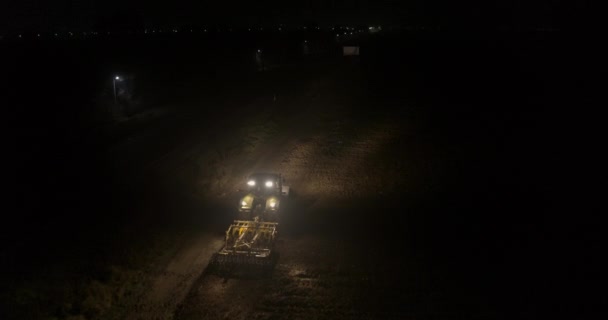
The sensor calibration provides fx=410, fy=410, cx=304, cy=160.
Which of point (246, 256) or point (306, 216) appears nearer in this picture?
point (246, 256)

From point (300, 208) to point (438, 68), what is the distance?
177 feet

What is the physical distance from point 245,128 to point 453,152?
16562 millimetres

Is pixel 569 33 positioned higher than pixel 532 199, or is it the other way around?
pixel 569 33

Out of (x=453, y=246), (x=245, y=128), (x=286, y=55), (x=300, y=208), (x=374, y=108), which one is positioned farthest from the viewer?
(x=286, y=55)

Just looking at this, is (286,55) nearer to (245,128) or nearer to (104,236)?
(245,128)

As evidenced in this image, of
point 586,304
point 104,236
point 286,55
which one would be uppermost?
point 286,55

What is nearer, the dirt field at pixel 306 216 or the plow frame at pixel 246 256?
the dirt field at pixel 306 216

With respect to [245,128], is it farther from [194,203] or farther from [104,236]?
[104,236]

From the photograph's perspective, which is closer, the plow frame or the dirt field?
the dirt field

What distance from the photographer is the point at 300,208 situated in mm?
21000

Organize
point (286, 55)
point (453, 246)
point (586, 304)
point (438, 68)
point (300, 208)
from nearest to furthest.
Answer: point (586, 304) → point (453, 246) → point (300, 208) → point (438, 68) → point (286, 55)

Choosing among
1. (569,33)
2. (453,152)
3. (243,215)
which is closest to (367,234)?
(243,215)

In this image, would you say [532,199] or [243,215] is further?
[532,199]

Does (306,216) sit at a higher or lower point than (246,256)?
lower
